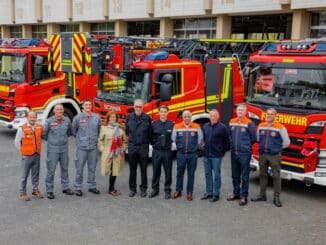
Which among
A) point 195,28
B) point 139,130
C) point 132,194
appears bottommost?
point 132,194

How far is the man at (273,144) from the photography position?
7516mm

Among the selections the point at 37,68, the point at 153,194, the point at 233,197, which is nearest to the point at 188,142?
the point at 153,194

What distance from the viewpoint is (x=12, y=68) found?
13.0 meters

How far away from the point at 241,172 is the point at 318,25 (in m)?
12.5

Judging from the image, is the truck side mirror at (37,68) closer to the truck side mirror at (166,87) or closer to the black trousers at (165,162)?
the truck side mirror at (166,87)

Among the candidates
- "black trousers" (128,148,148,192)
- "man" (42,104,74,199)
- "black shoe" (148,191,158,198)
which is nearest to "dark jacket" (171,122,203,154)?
"black trousers" (128,148,148,192)

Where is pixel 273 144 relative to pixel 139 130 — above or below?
below

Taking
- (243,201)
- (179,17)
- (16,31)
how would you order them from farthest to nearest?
(16,31) < (179,17) < (243,201)

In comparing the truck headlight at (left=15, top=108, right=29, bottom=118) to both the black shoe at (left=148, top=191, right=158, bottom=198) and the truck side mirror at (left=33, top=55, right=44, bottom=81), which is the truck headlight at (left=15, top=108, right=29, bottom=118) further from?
the black shoe at (left=148, top=191, right=158, bottom=198)

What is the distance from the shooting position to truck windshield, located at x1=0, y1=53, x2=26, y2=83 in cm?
1265

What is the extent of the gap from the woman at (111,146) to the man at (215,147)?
1.50 meters

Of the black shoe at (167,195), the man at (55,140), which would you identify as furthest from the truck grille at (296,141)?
the man at (55,140)

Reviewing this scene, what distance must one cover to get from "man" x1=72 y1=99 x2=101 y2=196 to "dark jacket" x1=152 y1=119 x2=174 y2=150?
102 centimetres

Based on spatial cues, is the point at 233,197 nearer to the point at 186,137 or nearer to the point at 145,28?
the point at 186,137
